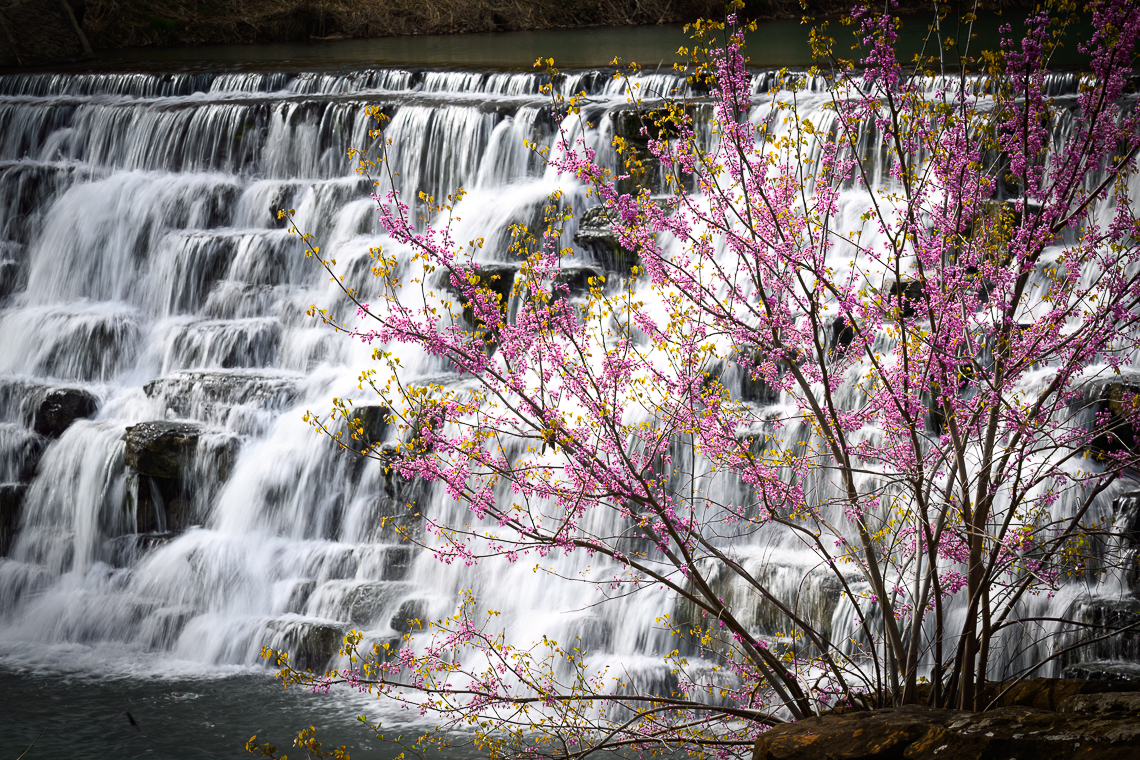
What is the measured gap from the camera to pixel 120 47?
29078 mm

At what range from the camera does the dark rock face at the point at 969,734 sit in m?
4.00

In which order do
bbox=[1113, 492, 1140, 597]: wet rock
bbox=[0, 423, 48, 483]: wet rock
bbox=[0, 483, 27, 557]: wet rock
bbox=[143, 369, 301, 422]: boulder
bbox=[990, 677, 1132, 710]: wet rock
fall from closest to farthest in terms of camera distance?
bbox=[990, 677, 1132, 710]: wet rock, bbox=[1113, 492, 1140, 597]: wet rock, bbox=[143, 369, 301, 422]: boulder, bbox=[0, 483, 27, 557]: wet rock, bbox=[0, 423, 48, 483]: wet rock

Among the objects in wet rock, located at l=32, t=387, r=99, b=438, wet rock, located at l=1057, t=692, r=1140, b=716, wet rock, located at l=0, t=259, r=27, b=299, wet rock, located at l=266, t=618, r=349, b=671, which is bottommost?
wet rock, located at l=266, t=618, r=349, b=671

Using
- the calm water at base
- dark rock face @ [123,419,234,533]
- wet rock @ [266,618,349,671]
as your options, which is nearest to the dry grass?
dark rock face @ [123,419,234,533]

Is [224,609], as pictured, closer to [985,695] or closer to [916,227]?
[985,695]

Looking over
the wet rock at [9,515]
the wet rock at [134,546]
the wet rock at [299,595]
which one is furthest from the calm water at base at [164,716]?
the wet rock at [9,515]

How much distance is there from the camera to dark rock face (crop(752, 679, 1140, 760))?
13.1 feet

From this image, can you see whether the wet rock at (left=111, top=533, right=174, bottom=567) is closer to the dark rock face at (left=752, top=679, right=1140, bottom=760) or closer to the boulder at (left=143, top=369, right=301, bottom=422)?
the boulder at (left=143, top=369, right=301, bottom=422)

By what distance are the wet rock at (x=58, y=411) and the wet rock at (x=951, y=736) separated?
477 inches

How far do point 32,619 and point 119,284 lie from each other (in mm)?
5705

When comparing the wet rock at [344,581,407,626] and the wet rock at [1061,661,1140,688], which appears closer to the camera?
the wet rock at [1061,661,1140,688]

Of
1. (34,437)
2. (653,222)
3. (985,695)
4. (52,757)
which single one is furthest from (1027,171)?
(34,437)

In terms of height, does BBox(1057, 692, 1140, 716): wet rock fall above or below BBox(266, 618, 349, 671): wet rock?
above

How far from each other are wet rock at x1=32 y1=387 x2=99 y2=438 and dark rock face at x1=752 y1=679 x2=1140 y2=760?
1212cm
